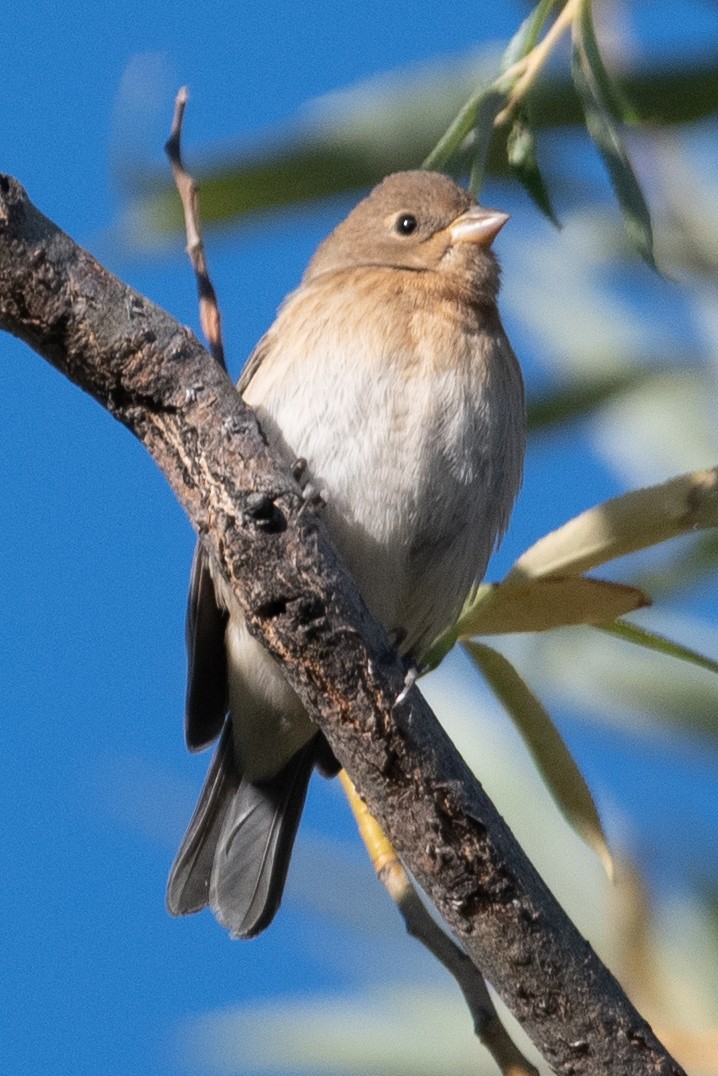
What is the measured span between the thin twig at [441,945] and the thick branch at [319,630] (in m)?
0.05

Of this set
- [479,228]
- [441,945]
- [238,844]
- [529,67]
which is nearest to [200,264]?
[529,67]

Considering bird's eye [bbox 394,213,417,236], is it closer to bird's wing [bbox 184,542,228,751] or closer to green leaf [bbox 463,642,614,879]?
bird's wing [bbox 184,542,228,751]

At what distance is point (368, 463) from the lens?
3570 mm

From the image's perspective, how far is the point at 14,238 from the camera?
99.2 inches

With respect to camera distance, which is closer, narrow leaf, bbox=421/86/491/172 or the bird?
narrow leaf, bbox=421/86/491/172

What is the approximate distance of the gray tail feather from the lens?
159 inches

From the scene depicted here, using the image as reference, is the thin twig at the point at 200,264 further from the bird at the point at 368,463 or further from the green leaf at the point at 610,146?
the green leaf at the point at 610,146

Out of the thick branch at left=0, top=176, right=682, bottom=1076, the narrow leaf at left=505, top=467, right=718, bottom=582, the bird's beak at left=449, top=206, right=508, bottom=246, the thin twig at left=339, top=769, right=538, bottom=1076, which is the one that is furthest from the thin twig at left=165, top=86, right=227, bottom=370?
the bird's beak at left=449, top=206, right=508, bottom=246

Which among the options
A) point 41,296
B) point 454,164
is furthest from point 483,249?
point 41,296

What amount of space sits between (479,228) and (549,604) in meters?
1.58

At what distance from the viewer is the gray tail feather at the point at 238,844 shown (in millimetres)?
4051

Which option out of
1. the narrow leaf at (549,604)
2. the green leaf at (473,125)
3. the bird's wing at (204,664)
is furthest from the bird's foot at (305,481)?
the green leaf at (473,125)

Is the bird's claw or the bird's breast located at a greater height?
the bird's breast

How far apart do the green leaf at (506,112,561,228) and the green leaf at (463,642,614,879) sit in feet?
2.76
